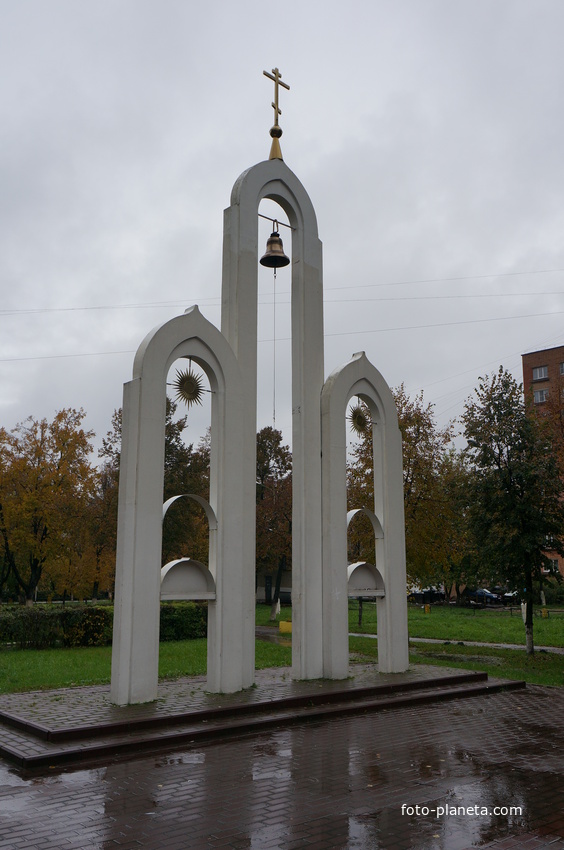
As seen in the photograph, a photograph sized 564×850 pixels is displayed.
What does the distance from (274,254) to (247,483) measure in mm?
4284

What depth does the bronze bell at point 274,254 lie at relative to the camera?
43.1 ft

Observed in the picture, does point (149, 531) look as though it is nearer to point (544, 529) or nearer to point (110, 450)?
point (544, 529)

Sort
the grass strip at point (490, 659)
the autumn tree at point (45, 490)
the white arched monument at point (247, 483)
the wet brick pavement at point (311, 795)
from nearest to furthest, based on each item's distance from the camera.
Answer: the wet brick pavement at point (311, 795), the white arched monument at point (247, 483), the grass strip at point (490, 659), the autumn tree at point (45, 490)

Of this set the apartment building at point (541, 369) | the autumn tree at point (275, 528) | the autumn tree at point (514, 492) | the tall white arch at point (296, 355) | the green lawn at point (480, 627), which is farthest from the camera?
the apartment building at point (541, 369)

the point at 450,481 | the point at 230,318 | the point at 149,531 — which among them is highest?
the point at 230,318

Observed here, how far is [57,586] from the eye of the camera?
1235 inches

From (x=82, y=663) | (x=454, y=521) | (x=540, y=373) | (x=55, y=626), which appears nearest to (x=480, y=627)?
(x=454, y=521)

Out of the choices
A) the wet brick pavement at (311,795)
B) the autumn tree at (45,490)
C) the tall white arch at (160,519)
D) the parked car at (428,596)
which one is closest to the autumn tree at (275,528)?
the autumn tree at (45,490)

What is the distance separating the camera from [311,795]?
6.64 metres

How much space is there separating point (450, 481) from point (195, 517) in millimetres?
14855

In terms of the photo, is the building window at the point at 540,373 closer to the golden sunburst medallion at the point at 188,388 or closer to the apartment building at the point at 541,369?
the apartment building at the point at 541,369

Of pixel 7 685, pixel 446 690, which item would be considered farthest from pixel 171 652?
pixel 446 690

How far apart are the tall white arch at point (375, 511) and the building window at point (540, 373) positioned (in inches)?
1923

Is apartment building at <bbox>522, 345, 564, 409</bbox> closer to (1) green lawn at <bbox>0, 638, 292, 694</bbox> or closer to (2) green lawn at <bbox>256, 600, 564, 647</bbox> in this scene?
(2) green lawn at <bbox>256, 600, 564, 647</bbox>
